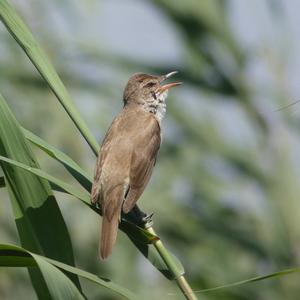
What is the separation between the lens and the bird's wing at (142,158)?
3629mm

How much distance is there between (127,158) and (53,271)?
1.71 meters

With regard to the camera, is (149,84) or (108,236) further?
(149,84)

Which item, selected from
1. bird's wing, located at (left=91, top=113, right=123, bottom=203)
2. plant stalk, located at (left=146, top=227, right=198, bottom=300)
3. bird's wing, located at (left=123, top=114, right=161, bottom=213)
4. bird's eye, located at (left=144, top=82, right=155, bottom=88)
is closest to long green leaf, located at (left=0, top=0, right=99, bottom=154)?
plant stalk, located at (left=146, top=227, right=198, bottom=300)

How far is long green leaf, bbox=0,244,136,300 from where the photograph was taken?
2172 mm

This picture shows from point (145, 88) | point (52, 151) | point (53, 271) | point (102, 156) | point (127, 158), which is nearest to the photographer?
point (53, 271)

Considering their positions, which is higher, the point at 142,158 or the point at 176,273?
the point at 142,158

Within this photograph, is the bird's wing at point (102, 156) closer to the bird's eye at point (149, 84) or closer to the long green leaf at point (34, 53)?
the bird's eye at point (149, 84)

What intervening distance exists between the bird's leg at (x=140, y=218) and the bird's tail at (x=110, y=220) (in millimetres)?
83

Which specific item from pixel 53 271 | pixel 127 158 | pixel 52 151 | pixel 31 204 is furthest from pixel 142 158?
pixel 53 271

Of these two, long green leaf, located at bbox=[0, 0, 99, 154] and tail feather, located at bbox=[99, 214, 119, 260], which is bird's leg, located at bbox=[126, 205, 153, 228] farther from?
long green leaf, located at bbox=[0, 0, 99, 154]

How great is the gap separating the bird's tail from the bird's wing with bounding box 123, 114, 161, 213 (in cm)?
4

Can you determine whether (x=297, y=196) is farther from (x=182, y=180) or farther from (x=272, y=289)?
(x=182, y=180)

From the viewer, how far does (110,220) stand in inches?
131

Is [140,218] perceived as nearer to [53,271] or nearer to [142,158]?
[142,158]
